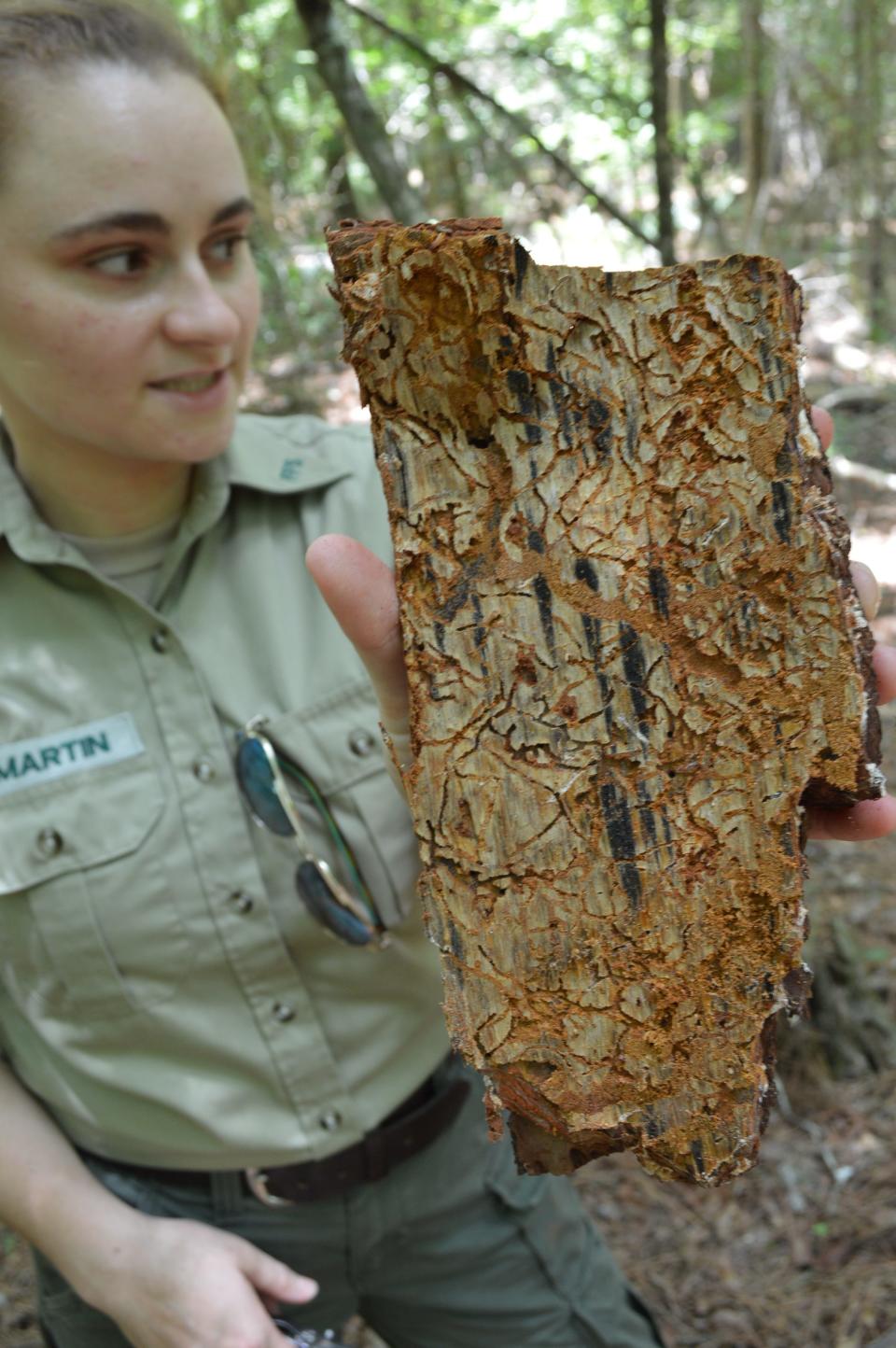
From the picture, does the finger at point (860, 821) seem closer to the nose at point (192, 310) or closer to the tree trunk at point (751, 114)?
the nose at point (192, 310)

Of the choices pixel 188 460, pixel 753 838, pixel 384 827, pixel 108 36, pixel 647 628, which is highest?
pixel 108 36

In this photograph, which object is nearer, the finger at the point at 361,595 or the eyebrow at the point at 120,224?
the finger at the point at 361,595

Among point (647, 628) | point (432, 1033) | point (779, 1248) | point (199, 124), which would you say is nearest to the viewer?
point (647, 628)

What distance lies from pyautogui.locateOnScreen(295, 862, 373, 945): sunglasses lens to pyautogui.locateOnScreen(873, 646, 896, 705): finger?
0.78 meters

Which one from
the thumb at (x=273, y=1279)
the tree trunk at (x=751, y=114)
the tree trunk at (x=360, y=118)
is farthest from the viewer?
the tree trunk at (x=751, y=114)

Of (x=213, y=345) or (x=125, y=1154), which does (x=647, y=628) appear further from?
(x=125, y=1154)

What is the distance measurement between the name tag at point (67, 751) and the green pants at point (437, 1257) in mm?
670

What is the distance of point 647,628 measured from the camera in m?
1.02

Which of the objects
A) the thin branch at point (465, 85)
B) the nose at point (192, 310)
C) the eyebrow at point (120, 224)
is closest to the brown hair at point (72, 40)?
the eyebrow at point (120, 224)

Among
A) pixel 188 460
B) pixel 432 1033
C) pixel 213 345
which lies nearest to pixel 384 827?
pixel 432 1033

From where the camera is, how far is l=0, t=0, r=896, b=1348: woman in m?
1.36

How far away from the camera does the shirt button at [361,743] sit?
1.55 m

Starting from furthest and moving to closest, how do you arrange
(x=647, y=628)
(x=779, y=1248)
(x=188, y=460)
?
(x=779, y=1248) < (x=188, y=460) < (x=647, y=628)

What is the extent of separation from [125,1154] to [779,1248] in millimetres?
1602
